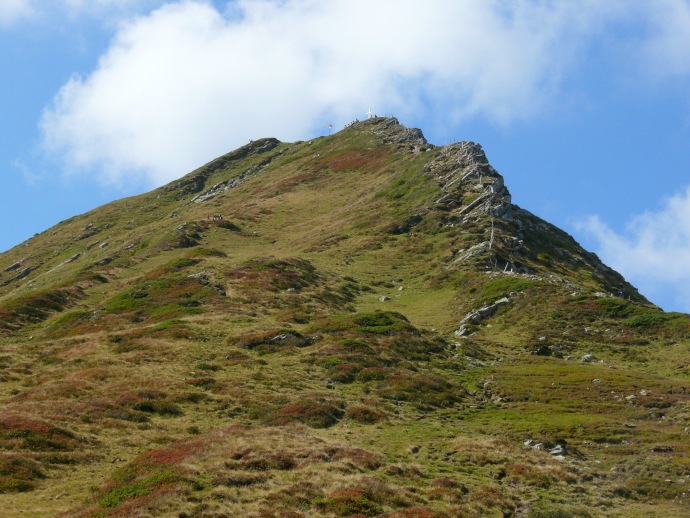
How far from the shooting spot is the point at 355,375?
48188 mm

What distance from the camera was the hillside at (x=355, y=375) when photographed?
28.9m

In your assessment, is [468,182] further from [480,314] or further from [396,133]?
[396,133]

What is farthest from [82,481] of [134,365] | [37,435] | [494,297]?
[494,297]

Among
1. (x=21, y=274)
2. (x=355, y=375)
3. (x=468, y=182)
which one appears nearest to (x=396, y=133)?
(x=468, y=182)

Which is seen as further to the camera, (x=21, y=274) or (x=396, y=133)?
(x=396, y=133)

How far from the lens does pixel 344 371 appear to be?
4844 centimetres

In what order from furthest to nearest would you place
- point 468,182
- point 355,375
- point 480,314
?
point 468,182
point 480,314
point 355,375

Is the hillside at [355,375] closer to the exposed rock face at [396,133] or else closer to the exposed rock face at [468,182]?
the exposed rock face at [468,182]

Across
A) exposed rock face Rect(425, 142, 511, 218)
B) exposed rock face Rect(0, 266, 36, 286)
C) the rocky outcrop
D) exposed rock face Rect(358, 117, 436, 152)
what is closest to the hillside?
the rocky outcrop

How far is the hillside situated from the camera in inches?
1137

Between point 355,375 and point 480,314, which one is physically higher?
point 480,314

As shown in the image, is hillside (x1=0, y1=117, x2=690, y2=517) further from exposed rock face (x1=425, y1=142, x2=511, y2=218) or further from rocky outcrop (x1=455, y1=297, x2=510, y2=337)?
exposed rock face (x1=425, y1=142, x2=511, y2=218)

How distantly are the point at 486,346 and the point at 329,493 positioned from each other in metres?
34.6

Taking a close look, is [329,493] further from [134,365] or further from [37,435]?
[134,365]
